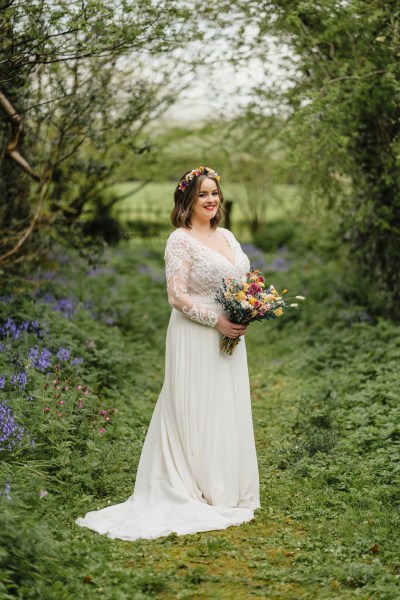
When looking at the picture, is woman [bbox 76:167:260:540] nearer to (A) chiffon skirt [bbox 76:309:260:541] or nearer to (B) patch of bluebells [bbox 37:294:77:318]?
(A) chiffon skirt [bbox 76:309:260:541]

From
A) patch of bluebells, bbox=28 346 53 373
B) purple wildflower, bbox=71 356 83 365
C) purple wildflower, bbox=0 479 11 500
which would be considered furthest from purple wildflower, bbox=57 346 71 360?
purple wildflower, bbox=0 479 11 500

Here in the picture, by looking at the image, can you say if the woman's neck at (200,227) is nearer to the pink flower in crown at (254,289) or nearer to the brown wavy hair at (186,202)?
the brown wavy hair at (186,202)

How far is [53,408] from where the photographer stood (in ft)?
20.5

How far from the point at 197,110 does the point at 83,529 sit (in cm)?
1354

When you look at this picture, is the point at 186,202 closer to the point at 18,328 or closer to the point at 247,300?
the point at 247,300

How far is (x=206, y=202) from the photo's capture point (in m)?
5.82

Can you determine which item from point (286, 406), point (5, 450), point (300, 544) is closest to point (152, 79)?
point (286, 406)

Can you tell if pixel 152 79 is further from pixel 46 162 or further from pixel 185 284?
pixel 185 284

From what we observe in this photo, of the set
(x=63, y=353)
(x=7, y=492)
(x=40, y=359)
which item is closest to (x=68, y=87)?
(x=63, y=353)

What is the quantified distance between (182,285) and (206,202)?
2.07 ft

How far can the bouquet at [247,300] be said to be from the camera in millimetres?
5547

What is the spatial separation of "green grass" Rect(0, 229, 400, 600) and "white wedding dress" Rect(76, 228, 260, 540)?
31cm

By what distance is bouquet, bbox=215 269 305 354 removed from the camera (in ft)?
18.2

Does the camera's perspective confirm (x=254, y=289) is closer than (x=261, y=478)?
Yes
